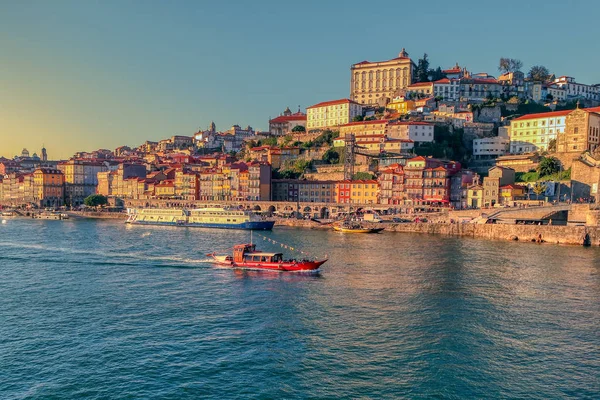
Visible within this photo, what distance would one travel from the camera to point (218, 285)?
28.4 meters

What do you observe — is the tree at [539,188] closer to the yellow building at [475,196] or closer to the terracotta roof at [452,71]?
the yellow building at [475,196]

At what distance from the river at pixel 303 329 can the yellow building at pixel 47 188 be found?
7842 centimetres

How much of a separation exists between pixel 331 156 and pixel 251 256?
54698 millimetres

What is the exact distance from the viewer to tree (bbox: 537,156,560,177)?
63.0 meters

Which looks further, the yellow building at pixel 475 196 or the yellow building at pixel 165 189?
the yellow building at pixel 165 189

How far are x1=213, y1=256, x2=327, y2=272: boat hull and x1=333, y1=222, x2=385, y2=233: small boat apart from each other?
26.4m

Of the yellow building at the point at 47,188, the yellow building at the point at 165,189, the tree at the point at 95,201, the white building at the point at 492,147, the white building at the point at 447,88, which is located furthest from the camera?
the yellow building at the point at 47,188

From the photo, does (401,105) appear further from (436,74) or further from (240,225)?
(240,225)

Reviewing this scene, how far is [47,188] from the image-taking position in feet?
355

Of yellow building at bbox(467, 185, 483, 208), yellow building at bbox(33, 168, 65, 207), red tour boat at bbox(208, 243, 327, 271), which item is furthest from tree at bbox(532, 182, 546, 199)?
yellow building at bbox(33, 168, 65, 207)

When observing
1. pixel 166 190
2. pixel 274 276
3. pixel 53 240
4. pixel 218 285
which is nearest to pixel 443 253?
pixel 274 276

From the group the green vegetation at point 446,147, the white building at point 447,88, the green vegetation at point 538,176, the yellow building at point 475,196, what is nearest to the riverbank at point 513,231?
the yellow building at point 475,196

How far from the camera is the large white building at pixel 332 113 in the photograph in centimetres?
9575

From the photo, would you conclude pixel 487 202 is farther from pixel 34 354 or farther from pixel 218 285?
pixel 34 354
